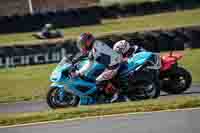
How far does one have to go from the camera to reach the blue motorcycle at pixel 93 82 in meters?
12.5

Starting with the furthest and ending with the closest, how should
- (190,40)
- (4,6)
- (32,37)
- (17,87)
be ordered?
(4,6) < (32,37) < (190,40) < (17,87)

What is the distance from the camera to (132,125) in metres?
8.89

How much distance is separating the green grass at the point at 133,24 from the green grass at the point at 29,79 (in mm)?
8392

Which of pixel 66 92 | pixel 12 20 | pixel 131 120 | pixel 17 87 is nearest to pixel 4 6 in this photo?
pixel 12 20

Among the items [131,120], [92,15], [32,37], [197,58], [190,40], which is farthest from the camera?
[92,15]

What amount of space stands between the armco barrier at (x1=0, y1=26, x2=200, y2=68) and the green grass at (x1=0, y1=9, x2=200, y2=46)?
26.0 ft

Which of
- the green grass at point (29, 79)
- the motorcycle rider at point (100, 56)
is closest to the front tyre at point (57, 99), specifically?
the motorcycle rider at point (100, 56)

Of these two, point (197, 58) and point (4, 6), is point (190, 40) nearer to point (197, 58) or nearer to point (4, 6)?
point (197, 58)

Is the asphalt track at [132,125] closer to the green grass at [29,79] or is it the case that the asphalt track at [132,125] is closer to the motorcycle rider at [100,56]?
the motorcycle rider at [100,56]

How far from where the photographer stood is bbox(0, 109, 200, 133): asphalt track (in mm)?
8453

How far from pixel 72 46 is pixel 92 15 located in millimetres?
11491

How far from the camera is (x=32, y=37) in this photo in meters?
28.8

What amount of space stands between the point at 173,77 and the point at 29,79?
20.6ft

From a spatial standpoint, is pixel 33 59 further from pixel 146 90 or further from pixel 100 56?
pixel 146 90
